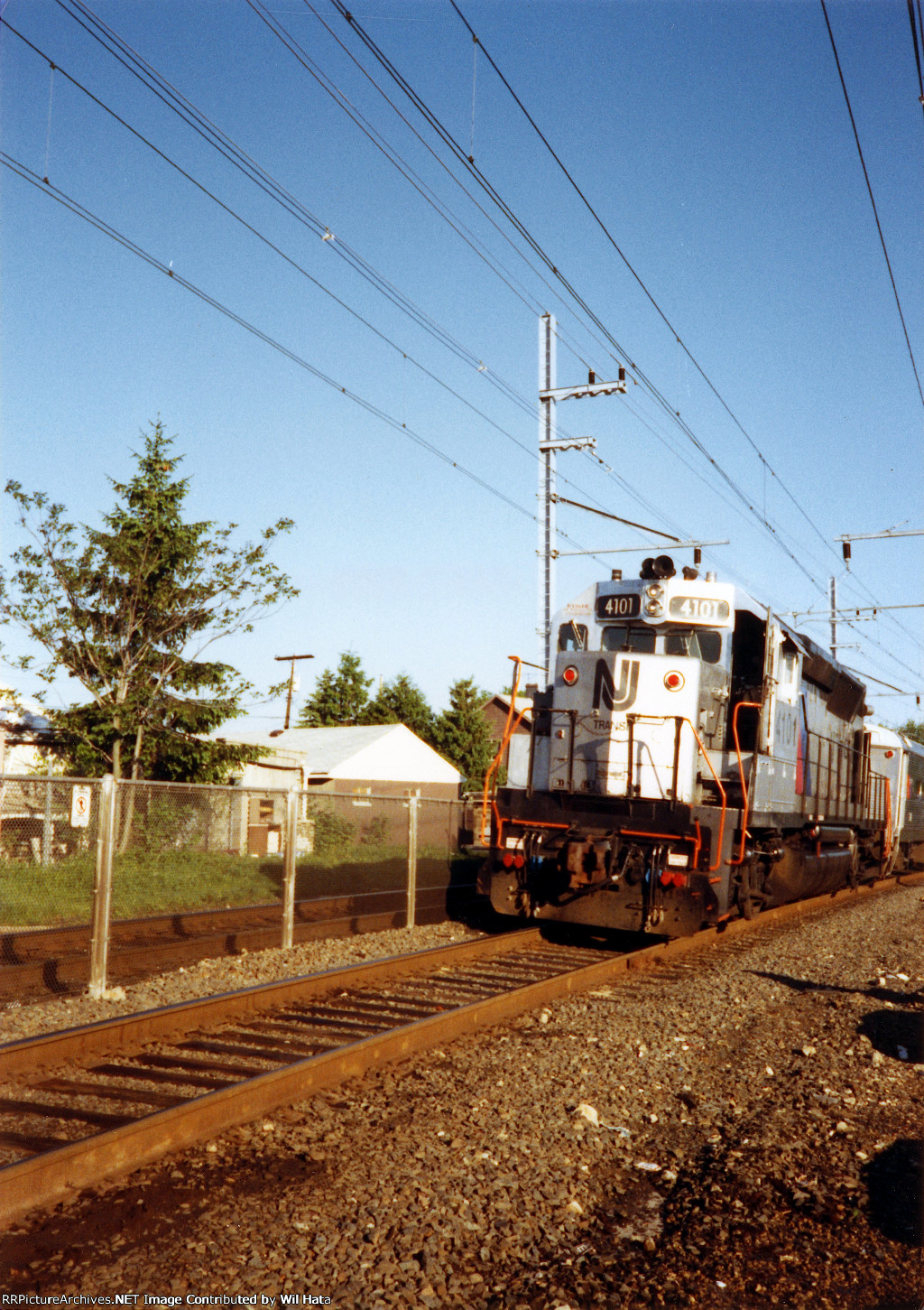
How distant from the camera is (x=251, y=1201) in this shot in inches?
164

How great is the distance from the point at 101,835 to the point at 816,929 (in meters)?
10.1

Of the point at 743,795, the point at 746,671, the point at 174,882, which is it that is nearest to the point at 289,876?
the point at 174,882

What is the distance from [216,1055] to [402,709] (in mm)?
49065

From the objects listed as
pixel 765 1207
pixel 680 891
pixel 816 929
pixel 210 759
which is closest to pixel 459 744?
pixel 210 759

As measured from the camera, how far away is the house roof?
1405 inches

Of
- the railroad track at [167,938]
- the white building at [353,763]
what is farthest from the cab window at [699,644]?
the white building at [353,763]

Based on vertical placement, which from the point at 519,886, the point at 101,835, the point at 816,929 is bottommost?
the point at 816,929

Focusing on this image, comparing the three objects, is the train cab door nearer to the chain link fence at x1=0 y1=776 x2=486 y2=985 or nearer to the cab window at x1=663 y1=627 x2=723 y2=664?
the cab window at x1=663 y1=627 x2=723 y2=664

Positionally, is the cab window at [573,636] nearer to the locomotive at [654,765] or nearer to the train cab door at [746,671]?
the locomotive at [654,765]

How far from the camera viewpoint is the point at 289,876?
10.9m

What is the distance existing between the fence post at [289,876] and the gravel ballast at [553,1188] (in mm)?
3209

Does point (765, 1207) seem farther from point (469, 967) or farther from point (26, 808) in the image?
point (26, 808)

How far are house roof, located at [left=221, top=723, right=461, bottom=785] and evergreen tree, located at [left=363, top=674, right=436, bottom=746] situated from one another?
11.8 metres

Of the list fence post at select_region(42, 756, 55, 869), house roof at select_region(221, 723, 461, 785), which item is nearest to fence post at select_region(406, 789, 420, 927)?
fence post at select_region(42, 756, 55, 869)
